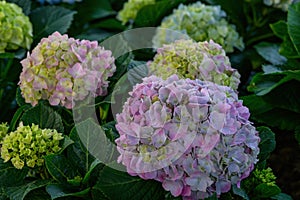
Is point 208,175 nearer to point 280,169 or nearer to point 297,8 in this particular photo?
point 297,8

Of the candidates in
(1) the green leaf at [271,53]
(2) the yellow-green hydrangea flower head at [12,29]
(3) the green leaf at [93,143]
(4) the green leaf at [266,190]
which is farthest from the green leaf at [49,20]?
(4) the green leaf at [266,190]

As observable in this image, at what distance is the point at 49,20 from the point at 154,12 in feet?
1.66

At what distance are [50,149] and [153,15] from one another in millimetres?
1408

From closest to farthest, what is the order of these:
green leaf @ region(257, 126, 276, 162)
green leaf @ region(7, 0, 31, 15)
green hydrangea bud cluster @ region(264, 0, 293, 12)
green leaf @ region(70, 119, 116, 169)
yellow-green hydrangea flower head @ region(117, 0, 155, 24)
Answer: green leaf @ region(70, 119, 116, 169) < green leaf @ region(257, 126, 276, 162) < green leaf @ region(7, 0, 31, 15) < green hydrangea bud cluster @ region(264, 0, 293, 12) < yellow-green hydrangea flower head @ region(117, 0, 155, 24)

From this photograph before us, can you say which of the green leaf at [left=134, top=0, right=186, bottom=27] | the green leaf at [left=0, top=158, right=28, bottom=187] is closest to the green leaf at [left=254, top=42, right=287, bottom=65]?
the green leaf at [left=134, top=0, right=186, bottom=27]

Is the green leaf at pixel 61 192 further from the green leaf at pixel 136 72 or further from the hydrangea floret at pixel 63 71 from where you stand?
the green leaf at pixel 136 72

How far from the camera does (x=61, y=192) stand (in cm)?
153

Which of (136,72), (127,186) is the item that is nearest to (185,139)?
(127,186)

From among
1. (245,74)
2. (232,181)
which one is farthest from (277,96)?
(232,181)

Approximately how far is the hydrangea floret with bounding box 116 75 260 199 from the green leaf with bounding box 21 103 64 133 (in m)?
0.34

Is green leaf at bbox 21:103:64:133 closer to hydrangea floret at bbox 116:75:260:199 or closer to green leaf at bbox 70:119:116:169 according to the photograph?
green leaf at bbox 70:119:116:169

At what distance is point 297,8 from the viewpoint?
7.81 ft

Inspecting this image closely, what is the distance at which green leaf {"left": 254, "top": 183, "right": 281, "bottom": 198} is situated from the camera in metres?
1.59

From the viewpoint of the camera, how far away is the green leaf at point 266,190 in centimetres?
159
